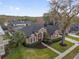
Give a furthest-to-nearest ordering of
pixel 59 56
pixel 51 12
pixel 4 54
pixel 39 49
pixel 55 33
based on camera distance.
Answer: pixel 55 33 < pixel 51 12 < pixel 39 49 < pixel 59 56 < pixel 4 54

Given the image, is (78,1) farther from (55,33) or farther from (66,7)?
(55,33)

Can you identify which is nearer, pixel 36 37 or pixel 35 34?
pixel 36 37

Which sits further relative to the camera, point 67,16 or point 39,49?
point 67,16

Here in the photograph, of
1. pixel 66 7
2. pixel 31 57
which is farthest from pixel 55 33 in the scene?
pixel 31 57

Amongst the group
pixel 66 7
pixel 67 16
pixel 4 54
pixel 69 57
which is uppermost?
pixel 66 7

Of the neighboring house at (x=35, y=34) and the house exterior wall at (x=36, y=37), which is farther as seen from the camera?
the neighboring house at (x=35, y=34)

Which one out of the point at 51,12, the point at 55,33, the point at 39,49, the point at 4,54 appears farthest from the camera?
the point at 55,33

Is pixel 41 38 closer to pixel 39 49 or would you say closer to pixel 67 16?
pixel 39 49

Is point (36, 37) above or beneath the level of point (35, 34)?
beneath

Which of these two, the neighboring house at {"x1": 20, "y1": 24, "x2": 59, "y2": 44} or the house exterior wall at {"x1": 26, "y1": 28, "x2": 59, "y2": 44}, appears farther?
the neighboring house at {"x1": 20, "y1": 24, "x2": 59, "y2": 44}

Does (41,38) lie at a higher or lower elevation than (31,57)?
higher
